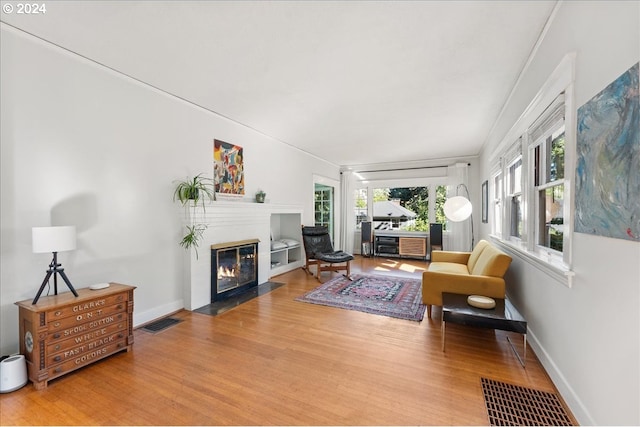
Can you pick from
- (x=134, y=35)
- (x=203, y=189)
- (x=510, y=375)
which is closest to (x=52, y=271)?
(x=203, y=189)

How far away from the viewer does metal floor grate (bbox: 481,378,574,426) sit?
1603mm

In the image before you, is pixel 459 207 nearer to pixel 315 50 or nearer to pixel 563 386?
pixel 563 386

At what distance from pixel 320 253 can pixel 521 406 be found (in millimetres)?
3941

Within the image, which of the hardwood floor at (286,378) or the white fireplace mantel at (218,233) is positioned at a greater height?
the white fireplace mantel at (218,233)

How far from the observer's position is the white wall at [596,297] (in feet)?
3.87

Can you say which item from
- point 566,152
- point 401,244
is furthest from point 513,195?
point 401,244

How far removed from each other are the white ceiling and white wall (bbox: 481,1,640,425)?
20.7 inches

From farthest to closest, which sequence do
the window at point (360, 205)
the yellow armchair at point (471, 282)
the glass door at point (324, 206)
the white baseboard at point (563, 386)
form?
the window at point (360, 205)
the glass door at point (324, 206)
the yellow armchair at point (471, 282)
the white baseboard at point (563, 386)

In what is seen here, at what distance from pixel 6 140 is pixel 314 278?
4.16m

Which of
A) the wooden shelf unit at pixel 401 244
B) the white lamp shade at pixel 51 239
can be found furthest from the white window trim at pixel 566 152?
the wooden shelf unit at pixel 401 244

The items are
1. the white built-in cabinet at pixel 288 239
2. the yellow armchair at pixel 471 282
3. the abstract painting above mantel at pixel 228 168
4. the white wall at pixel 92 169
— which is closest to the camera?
the white wall at pixel 92 169

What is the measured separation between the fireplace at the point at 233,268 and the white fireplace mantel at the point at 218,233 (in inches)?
3.0

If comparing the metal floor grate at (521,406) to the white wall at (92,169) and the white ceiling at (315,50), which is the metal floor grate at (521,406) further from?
the white wall at (92,169)

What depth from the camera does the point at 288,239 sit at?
5828 mm
